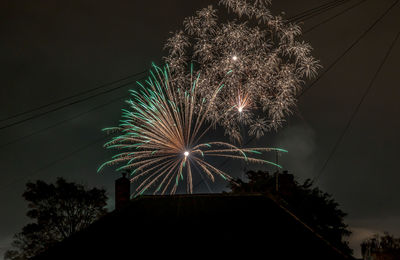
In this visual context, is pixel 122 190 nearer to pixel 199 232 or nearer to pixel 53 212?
pixel 199 232

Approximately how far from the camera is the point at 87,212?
4534cm

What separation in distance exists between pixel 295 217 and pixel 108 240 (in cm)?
635

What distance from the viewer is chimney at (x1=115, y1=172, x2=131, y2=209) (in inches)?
734

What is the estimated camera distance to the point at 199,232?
46.6 feet

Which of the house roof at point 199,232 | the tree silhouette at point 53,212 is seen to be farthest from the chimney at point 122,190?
the tree silhouette at point 53,212

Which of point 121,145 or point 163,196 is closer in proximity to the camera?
point 163,196

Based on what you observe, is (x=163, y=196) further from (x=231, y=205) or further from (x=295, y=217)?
(x=295, y=217)

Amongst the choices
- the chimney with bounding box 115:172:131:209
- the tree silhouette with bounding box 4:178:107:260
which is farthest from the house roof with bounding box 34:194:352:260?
the tree silhouette with bounding box 4:178:107:260

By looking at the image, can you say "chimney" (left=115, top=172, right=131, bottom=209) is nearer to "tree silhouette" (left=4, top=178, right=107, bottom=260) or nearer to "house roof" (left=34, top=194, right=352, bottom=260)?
"house roof" (left=34, top=194, right=352, bottom=260)

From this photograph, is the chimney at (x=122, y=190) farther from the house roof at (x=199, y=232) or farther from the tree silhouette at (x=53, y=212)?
the tree silhouette at (x=53, y=212)

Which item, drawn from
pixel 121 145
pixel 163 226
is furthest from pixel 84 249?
pixel 121 145

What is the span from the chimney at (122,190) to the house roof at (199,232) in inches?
80.1

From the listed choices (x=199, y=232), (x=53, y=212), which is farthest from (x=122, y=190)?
(x=53, y=212)

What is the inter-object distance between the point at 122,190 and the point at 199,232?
225 inches
